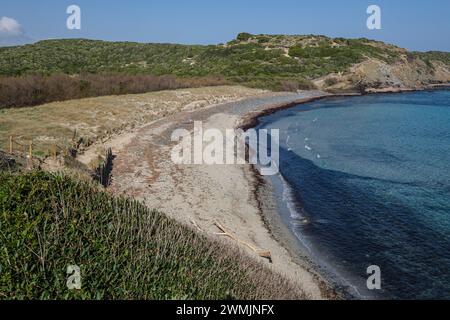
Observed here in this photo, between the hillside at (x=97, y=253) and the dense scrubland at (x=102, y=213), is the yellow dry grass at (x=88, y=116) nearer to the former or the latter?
the dense scrubland at (x=102, y=213)

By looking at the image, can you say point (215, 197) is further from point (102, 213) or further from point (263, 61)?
point (263, 61)

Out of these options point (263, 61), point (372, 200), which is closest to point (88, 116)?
point (372, 200)

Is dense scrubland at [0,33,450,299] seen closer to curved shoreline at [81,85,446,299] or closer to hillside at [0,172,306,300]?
hillside at [0,172,306,300]

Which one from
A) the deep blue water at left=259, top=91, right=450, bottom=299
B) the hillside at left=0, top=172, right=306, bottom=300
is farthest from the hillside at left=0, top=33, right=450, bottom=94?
the hillside at left=0, top=172, right=306, bottom=300

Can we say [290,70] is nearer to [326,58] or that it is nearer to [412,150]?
[326,58]

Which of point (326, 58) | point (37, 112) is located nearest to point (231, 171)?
point (37, 112)

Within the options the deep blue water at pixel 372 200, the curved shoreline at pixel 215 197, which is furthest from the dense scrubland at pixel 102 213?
the deep blue water at pixel 372 200
